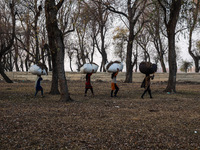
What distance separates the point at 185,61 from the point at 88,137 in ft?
189

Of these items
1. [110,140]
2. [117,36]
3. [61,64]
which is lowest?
[110,140]

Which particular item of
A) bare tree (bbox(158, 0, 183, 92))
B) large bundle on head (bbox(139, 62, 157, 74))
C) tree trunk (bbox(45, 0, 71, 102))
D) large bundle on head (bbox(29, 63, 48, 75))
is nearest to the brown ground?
tree trunk (bbox(45, 0, 71, 102))

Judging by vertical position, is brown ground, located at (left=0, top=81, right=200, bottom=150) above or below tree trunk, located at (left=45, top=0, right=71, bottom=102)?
below

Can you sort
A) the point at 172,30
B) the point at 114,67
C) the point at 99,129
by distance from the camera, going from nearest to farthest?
1. the point at 99,129
2. the point at 114,67
3. the point at 172,30

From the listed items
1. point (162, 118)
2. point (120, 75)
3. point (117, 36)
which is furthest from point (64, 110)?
point (117, 36)

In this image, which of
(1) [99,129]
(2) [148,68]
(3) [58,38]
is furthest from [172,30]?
(1) [99,129]

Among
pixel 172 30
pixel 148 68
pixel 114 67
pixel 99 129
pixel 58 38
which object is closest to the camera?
pixel 99 129

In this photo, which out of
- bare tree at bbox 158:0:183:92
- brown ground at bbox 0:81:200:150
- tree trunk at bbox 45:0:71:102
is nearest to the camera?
brown ground at bbox 0:81:200:150

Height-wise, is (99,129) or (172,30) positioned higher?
(172,30)

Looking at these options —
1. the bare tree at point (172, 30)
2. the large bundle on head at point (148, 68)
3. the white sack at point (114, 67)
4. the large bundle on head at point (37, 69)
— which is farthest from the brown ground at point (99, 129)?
the bare tree at point (172, 30)

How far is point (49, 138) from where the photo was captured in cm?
589

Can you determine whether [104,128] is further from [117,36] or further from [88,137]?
[117,36]

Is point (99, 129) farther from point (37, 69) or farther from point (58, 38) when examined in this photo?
point (37, 69)

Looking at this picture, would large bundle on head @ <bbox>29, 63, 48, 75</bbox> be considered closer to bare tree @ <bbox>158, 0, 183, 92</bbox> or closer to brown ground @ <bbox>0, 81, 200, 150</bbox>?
brown ground @ <bbox>0, 81, 200, 150</bbox>
